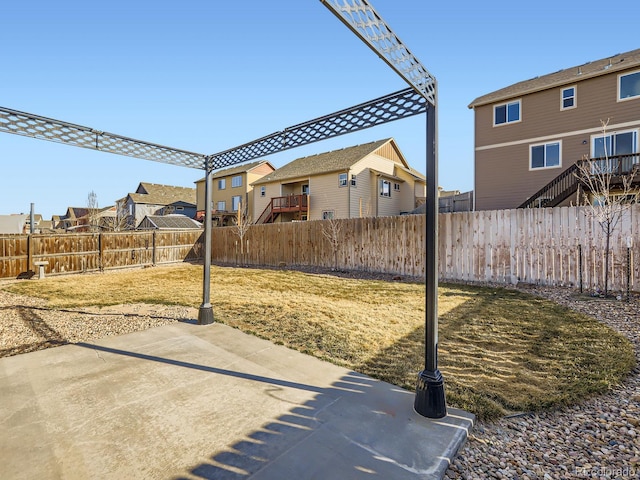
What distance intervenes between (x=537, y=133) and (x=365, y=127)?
16.4 metres

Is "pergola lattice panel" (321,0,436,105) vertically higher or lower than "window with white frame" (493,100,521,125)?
lower

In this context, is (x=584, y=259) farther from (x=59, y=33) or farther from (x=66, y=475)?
(x=59, y=33)

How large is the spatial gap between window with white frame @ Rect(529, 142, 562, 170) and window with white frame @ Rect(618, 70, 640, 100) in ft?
9.22

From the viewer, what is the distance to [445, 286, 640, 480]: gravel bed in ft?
6.36

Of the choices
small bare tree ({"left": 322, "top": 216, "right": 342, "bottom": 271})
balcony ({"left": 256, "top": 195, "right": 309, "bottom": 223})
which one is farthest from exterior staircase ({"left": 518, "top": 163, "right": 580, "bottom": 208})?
balcony ({"left": 256, "top": 195, "right": 309, "bottom": 223})

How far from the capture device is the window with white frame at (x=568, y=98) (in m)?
14.2

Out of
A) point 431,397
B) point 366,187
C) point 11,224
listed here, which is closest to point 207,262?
point 431,397

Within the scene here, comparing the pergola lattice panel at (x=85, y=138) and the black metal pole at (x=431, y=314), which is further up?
the pergola lattice panel at (x=85, y=138)

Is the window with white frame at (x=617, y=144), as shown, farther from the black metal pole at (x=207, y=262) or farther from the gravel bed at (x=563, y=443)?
the black metal pole at (x=207, y=262)

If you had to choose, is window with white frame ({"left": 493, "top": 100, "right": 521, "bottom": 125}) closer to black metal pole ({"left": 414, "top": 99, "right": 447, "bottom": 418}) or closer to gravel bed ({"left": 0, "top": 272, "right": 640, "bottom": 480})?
gravel bed ({"left": 0, "top": 272, "right": 640, "bottom": 480})

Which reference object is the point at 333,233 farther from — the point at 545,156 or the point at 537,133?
the point at 537,133

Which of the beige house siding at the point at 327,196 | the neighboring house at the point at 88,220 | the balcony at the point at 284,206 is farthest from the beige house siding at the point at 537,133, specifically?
the neighboring house at the point at 88,220

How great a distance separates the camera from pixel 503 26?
25.3ft

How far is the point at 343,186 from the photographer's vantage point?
2105 centimetres
